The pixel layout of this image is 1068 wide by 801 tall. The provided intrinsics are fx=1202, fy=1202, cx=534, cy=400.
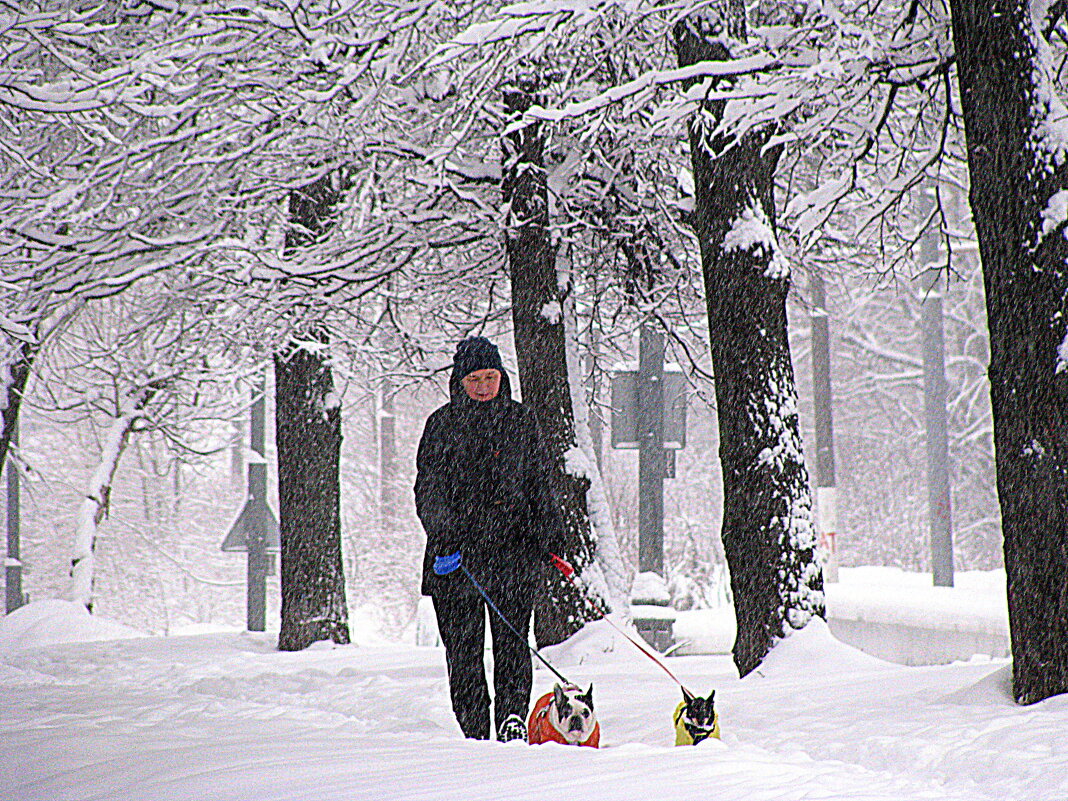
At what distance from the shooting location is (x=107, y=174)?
948 centimetres

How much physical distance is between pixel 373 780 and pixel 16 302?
310 inches

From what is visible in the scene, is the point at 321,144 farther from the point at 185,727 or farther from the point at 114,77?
the point at 185,727

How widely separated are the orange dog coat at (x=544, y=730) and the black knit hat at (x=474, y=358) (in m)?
1.54

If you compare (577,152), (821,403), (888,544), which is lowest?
(888,544)

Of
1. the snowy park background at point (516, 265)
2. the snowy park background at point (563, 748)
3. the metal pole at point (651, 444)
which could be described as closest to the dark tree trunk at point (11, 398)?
the snowy park background at point (516, 265)

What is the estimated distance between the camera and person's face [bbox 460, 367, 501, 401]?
5668 millimetres

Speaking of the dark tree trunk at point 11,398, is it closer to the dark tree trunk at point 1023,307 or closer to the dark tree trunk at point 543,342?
the dark tree trunk at point 543,342

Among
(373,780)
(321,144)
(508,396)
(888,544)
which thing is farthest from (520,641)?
(888,544)

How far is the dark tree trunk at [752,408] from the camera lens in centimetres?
751

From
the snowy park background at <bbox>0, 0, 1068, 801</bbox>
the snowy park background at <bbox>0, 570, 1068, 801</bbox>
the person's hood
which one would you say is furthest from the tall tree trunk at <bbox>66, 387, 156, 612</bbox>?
the person's hood

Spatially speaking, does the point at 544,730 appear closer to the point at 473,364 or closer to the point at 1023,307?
the point at 473,364

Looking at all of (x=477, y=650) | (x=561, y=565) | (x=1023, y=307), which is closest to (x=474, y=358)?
(x=561, y=565)

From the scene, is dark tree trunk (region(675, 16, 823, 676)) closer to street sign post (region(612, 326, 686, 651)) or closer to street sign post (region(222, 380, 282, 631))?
street sign post (region(612, 326, 686, 651))

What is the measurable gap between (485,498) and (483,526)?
130 millimetres
